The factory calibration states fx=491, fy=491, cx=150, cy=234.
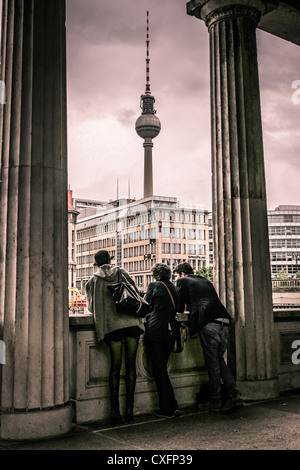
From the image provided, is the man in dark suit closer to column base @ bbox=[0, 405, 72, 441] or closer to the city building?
column base @ bbox=[0, 405, 72, 441]

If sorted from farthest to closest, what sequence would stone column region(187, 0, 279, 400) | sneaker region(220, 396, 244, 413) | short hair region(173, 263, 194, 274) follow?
stone column region(187, 0, 279, 400) < short hair region(173, 263, 194, 274) < sneaker region(220, 396, 244, 413)

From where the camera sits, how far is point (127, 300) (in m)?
5.48

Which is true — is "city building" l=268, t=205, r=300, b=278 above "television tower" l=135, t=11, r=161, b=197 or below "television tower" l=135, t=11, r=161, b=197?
below

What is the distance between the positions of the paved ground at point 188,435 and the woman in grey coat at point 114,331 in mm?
299

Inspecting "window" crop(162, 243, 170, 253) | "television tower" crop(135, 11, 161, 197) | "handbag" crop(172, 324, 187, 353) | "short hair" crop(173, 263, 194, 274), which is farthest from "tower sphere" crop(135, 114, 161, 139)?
"handbag" crop(172, 324, 187, 353)

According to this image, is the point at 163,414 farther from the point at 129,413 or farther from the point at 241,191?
the point at 241,191

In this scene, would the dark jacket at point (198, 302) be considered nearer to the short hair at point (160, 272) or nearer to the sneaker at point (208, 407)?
the short hair at point (160, 272)

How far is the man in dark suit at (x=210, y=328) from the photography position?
611cm

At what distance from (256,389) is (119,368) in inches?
92.7

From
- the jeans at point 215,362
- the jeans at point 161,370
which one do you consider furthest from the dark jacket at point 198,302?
the jeans at point 161,370

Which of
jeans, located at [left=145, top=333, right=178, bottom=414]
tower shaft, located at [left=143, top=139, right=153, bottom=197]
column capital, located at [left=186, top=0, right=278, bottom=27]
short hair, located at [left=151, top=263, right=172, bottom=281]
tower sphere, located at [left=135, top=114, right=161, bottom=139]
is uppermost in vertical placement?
tower sphere, located at [left=135, top=114, right=161, bottom=139]

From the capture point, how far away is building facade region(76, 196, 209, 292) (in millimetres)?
104500

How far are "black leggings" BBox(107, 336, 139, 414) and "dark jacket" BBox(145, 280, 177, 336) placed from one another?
28cm
